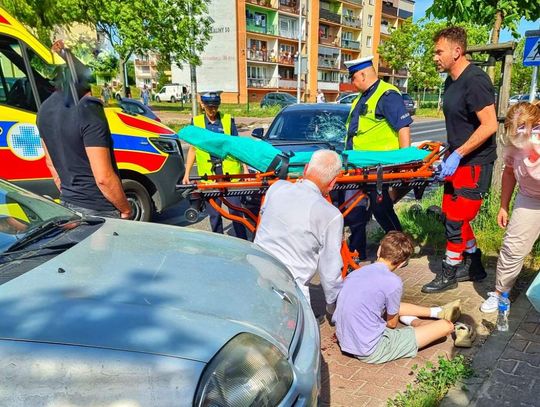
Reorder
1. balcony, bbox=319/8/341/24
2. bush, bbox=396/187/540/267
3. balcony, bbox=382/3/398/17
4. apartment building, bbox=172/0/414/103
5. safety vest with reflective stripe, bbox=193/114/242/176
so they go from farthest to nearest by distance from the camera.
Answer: balcony, bbox=382/3/398/17, balcony, bbox=319/8/341/24, apartment building, bbox=172/0/414/103, bush, bbox=396/187/540/267, safety vest with reflective stripe, bbox=193/114/242/176

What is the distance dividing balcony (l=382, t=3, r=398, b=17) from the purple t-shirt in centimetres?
7077

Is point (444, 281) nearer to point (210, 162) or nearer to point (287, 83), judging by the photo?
point (210, 162)

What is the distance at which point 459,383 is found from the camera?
271 centimetres

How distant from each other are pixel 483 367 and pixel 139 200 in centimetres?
430

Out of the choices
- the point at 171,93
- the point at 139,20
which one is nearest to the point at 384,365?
the point at 139,20

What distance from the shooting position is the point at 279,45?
50.2 m

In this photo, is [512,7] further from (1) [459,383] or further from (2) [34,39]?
(2) [34,39]

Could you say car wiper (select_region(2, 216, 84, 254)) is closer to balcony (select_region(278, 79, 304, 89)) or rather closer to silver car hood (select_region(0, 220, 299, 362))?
silver car hood (select_region(0, 220, 299, 362))

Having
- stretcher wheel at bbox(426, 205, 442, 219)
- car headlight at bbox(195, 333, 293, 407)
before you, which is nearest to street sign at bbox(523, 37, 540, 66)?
stretcher wheel at bbox(426, 205, 442, 219)

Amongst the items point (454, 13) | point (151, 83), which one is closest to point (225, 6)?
point (151, 83)

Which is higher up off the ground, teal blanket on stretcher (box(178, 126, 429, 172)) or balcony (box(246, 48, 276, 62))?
balcony (box(246, 48, 276, 62))

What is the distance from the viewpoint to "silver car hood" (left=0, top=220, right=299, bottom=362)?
1.49m

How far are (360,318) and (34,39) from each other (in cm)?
465

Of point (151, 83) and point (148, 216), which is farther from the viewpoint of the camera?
point (151, 83)
